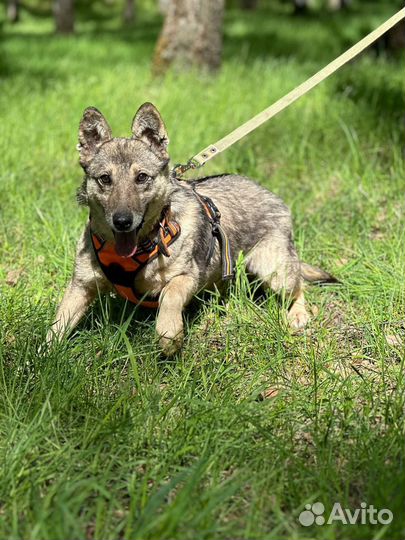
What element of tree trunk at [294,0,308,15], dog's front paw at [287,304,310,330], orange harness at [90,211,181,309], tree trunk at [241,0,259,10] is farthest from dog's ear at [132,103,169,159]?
tree trunk at [241,0,259,10]

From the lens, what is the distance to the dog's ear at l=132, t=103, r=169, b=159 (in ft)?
13.3

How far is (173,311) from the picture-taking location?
379cm

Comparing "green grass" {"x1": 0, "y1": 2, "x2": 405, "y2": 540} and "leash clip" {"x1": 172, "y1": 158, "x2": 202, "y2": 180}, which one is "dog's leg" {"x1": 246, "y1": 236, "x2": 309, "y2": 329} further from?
"leash clip" {"x1": 172, "y1": 158, "x2": 202, "y2": 180}

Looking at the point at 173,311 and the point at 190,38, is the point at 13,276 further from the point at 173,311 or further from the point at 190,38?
the point at 190,38

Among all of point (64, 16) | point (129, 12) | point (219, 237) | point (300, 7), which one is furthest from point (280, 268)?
point (129, 12)

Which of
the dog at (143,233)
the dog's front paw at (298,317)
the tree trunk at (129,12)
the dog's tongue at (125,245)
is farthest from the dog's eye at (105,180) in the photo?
the tree trunk at (129,12)

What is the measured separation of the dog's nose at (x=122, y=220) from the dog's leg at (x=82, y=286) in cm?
44

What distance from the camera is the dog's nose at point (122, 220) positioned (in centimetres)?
368

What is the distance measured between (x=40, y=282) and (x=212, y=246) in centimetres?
119

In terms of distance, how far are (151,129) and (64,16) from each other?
1990 cm

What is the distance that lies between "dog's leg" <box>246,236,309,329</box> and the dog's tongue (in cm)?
116

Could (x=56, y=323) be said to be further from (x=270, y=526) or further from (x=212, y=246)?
(x=270, y=526)

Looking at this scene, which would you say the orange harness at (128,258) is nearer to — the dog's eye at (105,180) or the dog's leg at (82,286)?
the dog's leg at (82,286)

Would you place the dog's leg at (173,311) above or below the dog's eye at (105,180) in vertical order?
below
